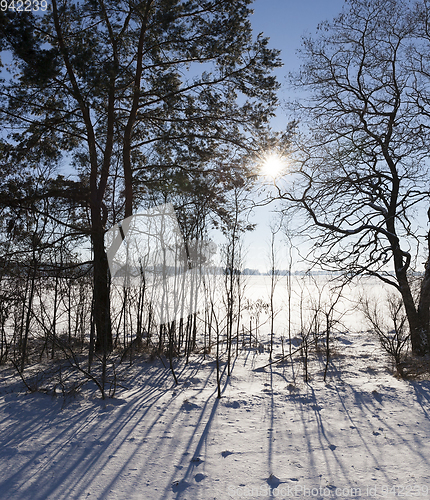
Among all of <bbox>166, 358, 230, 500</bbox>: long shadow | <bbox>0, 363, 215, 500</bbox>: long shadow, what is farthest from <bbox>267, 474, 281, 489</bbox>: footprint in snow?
<bbox>0, 363, 215, 500</bbox>: long shadow

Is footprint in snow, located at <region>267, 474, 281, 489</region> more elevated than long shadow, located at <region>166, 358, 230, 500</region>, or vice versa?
footprint in snow, located at <region>267, 474, 281, 489</region>

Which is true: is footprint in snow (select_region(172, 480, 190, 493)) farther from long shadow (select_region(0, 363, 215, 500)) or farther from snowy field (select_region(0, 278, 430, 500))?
long shadow (select_region(0, 363, 215, 500))

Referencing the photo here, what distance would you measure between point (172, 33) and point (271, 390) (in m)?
7.91

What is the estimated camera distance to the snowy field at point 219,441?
2.86m

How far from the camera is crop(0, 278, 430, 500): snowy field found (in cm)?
286

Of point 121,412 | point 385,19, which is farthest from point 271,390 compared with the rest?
point 385,19

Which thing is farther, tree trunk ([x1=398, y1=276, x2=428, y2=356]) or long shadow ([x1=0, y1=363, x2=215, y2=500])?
tree trunk ([x1=398, y1=276, x2=428, y2=356])

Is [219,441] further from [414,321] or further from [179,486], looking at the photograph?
[414,321]

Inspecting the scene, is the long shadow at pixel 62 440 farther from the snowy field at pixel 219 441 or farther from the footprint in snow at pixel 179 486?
the footprint in snow at pixel 179 486

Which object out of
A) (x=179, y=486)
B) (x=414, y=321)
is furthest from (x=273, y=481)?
(x=414, y=321)

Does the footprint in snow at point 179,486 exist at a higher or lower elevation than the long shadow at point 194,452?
higher

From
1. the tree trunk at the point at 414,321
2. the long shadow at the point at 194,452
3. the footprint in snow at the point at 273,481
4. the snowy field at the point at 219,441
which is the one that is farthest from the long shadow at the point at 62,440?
the tree trunk at the point at 414,321

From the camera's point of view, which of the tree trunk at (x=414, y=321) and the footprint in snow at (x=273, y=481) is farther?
the tree trunk at (x=414, y=321)

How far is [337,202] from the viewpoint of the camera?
9094 millimetres
